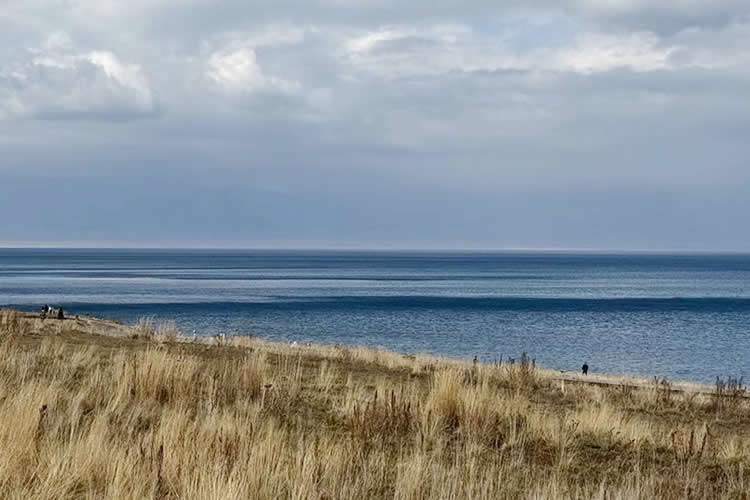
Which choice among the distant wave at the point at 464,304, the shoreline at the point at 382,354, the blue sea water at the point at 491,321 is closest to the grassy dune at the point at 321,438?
the shoreline at the point at 382,354

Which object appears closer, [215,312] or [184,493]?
[184,493]

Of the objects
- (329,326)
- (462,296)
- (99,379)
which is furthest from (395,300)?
(99,379)

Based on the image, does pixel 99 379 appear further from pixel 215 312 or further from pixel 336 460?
pixel 215 312

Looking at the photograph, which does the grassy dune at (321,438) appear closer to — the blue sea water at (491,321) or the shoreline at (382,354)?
the shoreline at (382,354)

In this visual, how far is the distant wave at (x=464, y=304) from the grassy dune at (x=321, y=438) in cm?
5920

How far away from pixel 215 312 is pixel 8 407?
208 ft

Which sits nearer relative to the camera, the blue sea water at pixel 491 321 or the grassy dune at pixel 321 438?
the grassy dune at pixel 321 438

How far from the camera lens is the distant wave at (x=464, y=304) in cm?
7600

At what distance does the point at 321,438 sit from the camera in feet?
27.4

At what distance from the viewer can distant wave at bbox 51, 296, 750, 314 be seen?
A: 76000 millimetres

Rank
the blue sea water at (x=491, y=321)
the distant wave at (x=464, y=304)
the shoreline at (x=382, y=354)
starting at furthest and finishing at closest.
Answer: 1. the distant wave at (x=464, y=304)
2. the blue sea water at (x=491, y=321)
3. the shoreline at (x=382, y=354)

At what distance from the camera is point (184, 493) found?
5.73 meters

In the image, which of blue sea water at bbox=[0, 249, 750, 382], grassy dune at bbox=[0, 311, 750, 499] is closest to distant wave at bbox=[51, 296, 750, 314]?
blue sea water at bbox=[0, 249, 750, 382]

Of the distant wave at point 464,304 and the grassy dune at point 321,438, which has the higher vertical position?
the grassy dune at point 321,438
